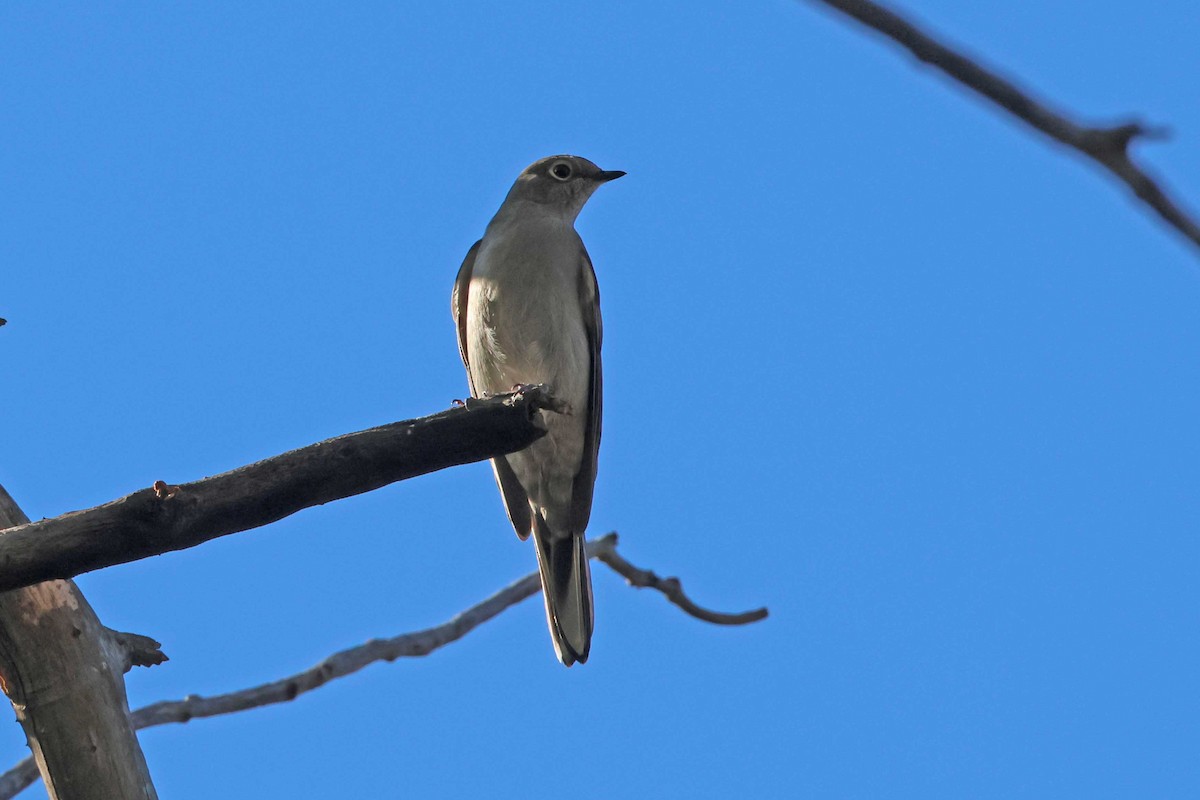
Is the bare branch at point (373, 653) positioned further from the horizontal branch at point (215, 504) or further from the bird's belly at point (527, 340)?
the horizontal branch at point (215, 504)

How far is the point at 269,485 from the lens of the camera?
203 inches

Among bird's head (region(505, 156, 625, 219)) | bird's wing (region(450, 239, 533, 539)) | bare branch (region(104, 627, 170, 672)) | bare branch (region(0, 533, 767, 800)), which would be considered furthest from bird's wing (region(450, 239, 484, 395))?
bare branch (region(104, 627, 170, 672))

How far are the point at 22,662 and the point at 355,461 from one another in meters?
2.13

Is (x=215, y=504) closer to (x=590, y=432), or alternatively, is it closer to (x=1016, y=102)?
(x=1016, y=102)

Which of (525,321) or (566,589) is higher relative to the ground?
(525,321)

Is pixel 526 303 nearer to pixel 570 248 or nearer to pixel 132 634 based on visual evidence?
pixel 570 248

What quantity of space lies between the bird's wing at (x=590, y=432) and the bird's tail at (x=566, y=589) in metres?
0.19

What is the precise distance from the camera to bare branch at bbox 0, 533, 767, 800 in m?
8.30

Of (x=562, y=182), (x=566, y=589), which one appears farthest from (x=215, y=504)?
(x=562, y=182)

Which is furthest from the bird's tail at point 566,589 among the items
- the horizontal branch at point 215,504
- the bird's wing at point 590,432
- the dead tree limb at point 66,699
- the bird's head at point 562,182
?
the horizontal branch at point 215,504

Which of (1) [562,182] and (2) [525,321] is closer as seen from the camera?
(2) [525,321]

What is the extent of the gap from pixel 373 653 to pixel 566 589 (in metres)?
1.44

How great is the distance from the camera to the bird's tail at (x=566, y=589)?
9023 millimetres

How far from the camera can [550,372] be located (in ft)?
29.8
